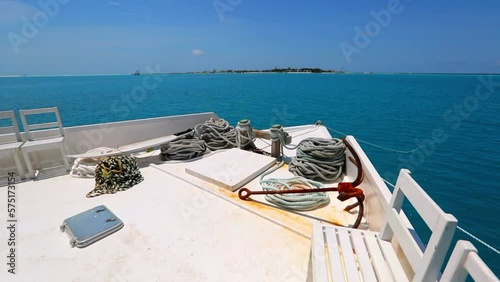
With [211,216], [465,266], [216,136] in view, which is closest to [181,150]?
[216,136]

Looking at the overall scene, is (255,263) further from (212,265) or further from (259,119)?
(259,119)

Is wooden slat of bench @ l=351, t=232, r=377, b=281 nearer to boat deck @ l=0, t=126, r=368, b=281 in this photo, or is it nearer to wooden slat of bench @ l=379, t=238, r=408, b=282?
wooden slat of bench @ l=379, t=238, r=408, b=282

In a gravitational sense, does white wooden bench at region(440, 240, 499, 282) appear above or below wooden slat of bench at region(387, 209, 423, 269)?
above

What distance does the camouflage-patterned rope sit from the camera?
107 inches

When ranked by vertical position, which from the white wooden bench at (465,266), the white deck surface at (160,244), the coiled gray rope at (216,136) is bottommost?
the white deck surface at (160,244)

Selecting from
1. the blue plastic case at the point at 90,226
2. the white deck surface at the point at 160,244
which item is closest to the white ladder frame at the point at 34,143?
the white deck surface at the point at 160,244

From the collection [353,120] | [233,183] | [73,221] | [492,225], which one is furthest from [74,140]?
[353,120]

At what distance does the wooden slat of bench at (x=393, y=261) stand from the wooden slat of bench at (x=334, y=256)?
25 centimetres

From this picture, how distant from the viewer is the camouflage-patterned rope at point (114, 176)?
271 centimetres

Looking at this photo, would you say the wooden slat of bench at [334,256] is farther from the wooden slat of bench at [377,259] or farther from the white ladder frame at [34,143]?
the white ladder frame at [34,143]

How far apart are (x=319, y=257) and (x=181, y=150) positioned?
2.73 metres

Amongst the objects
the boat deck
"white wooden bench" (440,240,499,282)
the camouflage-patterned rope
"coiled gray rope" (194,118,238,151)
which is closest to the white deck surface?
the boat deck

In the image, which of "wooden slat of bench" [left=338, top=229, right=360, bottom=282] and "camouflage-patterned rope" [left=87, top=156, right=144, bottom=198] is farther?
"camouflage-patterned rope" [left=87, top=156, right=144, bottom=198]

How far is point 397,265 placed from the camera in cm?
125
